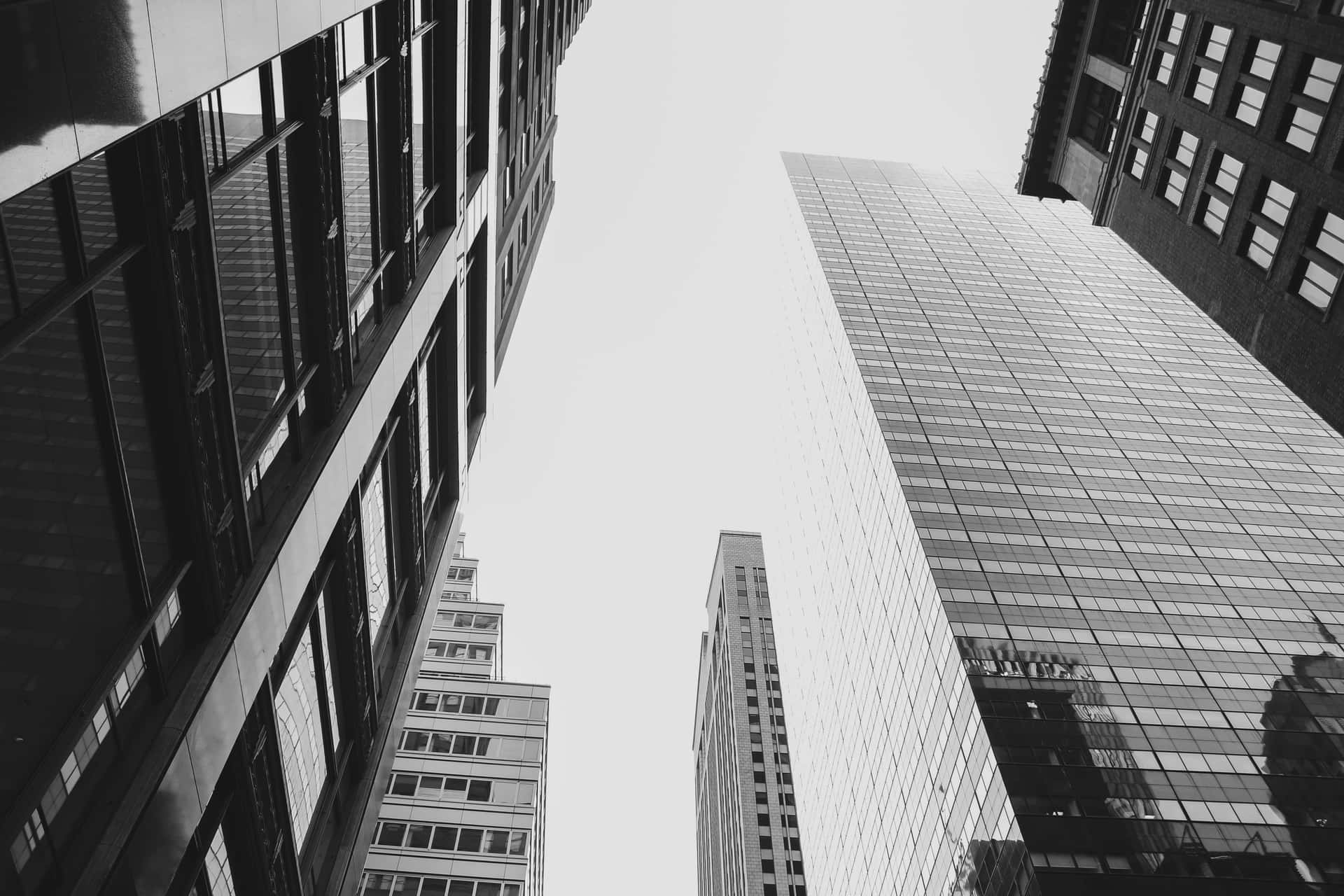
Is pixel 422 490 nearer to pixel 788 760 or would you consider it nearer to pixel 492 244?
pixel 492 244

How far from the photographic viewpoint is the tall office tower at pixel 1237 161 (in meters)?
29.0

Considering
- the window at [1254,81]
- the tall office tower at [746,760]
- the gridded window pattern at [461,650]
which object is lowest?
the tall office tower at [746,760]

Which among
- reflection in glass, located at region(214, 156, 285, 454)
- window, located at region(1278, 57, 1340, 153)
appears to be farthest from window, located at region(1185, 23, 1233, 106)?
reflection in glass, located at region(214, 156, 285, 454)

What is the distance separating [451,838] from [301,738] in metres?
36.1

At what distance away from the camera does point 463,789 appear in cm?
5616

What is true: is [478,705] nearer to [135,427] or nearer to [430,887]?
[430,887]

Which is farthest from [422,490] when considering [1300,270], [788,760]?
[788,760]

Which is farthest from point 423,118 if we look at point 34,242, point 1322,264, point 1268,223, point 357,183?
point 1268,223

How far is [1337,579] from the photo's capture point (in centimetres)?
6675

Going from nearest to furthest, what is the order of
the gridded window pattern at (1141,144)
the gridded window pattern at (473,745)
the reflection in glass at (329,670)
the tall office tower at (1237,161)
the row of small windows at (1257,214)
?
1. the reflection in glass at (329,670)
2. the tall office tower at (1237,161)
3. the row of small windows at (1257,214)
4. the gridded window pattern at (1141,144)
5. the gridded window pattern at (473,745)

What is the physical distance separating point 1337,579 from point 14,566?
78.4 metres

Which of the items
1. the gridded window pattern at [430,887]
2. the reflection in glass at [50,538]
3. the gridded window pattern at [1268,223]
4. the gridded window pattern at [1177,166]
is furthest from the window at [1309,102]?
the gridded window pattern at [430,887]

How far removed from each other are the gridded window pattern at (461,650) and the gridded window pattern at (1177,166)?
5848 centimetres

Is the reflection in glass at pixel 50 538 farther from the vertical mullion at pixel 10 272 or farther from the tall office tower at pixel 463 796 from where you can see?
the tall office tower at pixel 463 796
